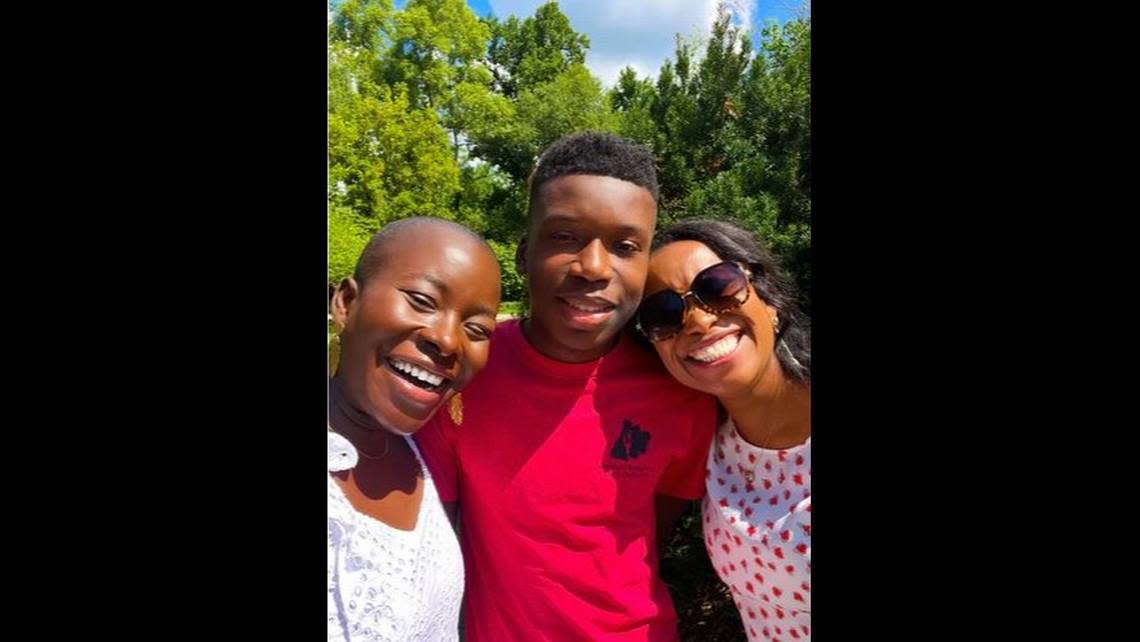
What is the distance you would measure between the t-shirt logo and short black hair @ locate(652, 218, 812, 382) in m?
0.43

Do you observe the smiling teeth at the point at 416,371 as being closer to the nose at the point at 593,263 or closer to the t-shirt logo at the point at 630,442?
the nose at the point at 593,263

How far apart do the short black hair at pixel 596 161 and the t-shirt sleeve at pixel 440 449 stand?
64cm

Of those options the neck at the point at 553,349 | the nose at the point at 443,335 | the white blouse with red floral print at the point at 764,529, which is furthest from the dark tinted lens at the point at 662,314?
the nose at the point at 443,335

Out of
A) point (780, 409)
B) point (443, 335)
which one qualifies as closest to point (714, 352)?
point (780, 409)

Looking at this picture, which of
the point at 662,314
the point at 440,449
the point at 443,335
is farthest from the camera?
the point at 440,449

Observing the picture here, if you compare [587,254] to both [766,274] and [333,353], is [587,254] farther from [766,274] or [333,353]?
[333,353]

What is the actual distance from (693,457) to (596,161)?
2.92 ft

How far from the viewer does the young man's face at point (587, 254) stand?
6.66 feet

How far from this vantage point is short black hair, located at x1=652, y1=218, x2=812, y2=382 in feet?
7.17

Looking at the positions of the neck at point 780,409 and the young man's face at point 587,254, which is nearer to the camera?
the young man's face at point 587,254

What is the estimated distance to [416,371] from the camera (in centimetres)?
191

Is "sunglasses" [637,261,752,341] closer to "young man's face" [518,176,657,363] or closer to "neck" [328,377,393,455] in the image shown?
"young man's face" [518,176,657,363]

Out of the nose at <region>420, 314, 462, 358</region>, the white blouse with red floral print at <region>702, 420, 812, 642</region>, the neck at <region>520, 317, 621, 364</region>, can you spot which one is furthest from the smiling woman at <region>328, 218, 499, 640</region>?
the white blouse with red floral print at <region>702, 420, 812, 642</region>

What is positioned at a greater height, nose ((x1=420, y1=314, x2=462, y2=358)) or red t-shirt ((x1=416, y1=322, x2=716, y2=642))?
nose ((x1=420, y1=314, x2=462, y2=358))
